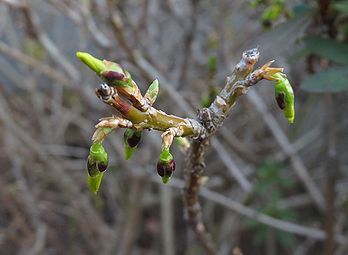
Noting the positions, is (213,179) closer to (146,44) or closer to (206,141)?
(146,44)

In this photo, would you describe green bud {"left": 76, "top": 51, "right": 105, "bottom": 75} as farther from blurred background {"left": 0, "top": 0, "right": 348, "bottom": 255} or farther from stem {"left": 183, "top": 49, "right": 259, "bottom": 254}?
blurred background {"left": 0, "top": 0, "right": 348, "bottom": 255}

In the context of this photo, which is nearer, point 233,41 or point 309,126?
point 309,126

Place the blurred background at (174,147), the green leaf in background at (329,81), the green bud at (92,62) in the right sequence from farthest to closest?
the blurred background at (174,147) → the green leaf in background at (329,81) → the green bud at (92,62)

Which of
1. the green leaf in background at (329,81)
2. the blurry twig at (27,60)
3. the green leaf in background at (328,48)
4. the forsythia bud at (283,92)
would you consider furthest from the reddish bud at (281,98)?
the blurry twig at (27,60)

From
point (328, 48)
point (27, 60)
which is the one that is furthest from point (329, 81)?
point (27, 60)

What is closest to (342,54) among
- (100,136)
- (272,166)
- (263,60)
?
(263,60)

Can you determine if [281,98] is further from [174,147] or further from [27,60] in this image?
[27,60]

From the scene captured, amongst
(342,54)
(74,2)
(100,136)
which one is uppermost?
Answer: (74,2)

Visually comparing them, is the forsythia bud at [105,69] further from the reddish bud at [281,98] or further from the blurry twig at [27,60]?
the blurry twig at [27,60]
